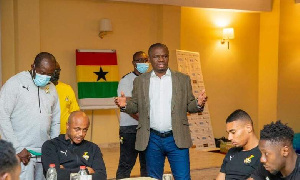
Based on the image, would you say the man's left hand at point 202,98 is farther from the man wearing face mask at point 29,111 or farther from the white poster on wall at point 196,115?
the white poster on wall at point 196,115

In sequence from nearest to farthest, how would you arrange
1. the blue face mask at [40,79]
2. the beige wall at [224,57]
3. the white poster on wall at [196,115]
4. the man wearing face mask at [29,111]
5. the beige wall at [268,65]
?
the man wearing face mask at [29,111] → the blue face mask at [40,79] → the white poster on wall at [196,115] → the beige wall at [224,57] → the beige wall at [268,65]

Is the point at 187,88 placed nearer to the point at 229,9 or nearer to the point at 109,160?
the point at 109,160

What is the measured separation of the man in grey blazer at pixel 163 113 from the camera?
4574mm

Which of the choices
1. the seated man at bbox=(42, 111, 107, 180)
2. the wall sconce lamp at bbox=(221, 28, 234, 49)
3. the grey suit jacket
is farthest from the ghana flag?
the seated man at bbox=(42, 111, 107, 180)

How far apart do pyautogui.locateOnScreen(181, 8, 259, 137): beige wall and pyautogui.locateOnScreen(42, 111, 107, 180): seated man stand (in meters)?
5.98

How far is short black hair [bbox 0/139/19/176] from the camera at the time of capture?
1.88 m

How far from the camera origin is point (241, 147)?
367 centimetres

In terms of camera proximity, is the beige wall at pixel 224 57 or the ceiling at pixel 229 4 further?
the beige wall at pixel 224 57

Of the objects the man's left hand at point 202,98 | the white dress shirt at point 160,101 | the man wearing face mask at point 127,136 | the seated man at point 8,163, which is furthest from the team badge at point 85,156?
the seated man at point 8,163

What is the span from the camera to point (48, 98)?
4.25 m

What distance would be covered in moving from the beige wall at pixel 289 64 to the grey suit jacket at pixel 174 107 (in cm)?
586

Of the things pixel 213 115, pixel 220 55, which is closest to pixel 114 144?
pixel 213 115

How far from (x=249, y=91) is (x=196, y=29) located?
6.52 feet

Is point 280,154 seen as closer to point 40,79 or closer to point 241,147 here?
point 241,147
